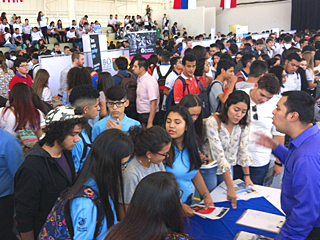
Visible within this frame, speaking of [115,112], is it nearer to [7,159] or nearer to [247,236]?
[7,159]

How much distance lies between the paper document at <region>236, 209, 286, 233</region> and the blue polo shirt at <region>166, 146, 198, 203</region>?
0.43m

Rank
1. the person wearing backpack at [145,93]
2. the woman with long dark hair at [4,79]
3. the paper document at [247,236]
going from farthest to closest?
1. the woman with long dark hair at [4,79]
2. the person wearing backpack at [145,93]
3. the paper document at [247,236]

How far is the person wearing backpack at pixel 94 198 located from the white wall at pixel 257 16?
71.9 feet

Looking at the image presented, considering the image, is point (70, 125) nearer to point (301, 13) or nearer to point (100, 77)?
point (100, 77)

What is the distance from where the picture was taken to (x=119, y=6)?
75.2 ft

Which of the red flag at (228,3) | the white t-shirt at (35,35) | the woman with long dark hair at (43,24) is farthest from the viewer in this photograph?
the woman with long dark hair at (43,24)

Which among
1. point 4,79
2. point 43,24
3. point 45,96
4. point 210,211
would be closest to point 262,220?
point 210,211

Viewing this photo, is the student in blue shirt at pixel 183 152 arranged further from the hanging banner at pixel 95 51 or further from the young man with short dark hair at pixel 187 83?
the hanging banner at pixel 95 51

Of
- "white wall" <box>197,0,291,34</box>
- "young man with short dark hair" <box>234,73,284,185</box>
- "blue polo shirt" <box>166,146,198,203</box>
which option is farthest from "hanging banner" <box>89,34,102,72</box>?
"white wall" <box>197,0,291,34</box>

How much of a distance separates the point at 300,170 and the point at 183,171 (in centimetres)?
85

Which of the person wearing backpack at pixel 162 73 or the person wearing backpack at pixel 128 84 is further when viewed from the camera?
the person wearing backpack at pixel 162 73

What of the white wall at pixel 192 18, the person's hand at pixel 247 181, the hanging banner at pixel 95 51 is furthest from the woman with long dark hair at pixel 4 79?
the white wall at pixel 192 18

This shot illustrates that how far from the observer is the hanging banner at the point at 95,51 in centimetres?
627

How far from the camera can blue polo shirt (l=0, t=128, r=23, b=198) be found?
6.36 feet
